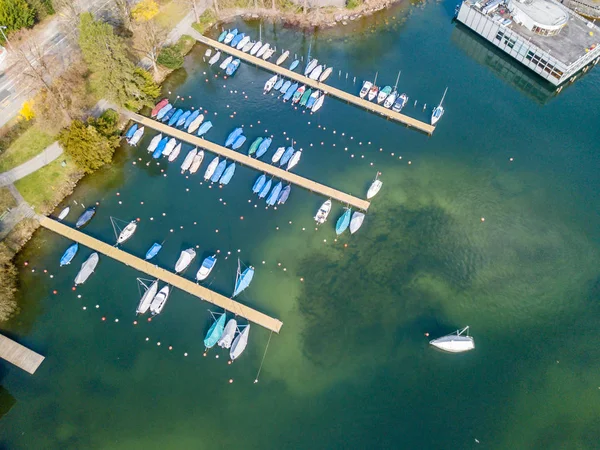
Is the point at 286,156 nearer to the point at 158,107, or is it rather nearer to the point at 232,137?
the point at 232,137

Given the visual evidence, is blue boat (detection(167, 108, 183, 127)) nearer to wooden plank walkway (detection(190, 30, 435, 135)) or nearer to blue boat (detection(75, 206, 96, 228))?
wooden plank walkway (detection(190, 30, 435, 135))

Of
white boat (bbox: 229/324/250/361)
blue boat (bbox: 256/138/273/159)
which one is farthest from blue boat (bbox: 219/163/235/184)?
white boat (bbox: 229/324/250/361)

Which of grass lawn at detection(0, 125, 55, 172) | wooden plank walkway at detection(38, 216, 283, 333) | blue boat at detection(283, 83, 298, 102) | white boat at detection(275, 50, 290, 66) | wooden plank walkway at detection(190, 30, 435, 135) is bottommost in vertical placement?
wooden plank walkway at detection(38, 216, 283, 333)

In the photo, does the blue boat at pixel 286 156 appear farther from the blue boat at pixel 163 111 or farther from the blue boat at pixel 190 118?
the blue boat at pixel 163 111

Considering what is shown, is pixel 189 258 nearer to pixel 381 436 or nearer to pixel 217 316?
pixel 217 316

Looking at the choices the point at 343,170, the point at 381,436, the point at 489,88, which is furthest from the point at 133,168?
the point at 489,88

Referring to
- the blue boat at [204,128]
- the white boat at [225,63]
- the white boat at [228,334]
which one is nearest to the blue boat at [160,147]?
the blue boat at [204,128]
